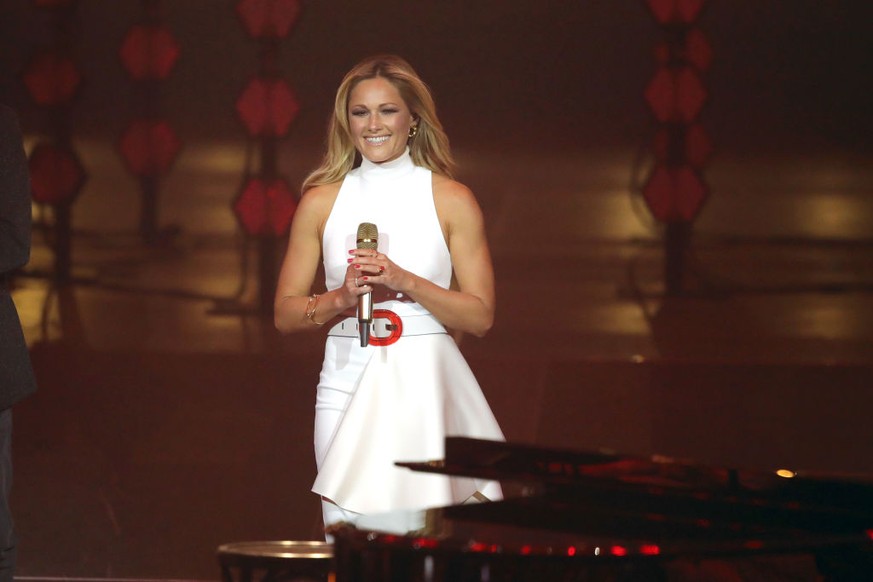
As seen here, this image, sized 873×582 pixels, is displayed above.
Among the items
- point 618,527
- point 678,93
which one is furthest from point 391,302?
point 678,93

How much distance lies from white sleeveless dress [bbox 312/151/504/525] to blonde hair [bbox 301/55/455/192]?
4 centimetres

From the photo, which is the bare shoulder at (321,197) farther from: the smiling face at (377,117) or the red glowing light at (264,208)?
the red glowing light at (264,208)

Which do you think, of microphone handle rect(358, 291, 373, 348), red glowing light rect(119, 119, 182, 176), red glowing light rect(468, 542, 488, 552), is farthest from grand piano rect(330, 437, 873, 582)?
red glowing light rect(119, 119, 182, 176)

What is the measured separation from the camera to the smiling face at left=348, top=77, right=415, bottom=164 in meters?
2.97

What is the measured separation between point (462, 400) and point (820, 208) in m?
1.93

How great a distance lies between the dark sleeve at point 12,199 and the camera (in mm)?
2795

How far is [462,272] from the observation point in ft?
9.75

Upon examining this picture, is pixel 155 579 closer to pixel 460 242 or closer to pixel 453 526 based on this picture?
pixel 460 242

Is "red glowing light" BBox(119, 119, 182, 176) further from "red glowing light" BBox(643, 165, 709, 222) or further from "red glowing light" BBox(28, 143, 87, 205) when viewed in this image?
"red glowing light" BBox(643, 165, 709, 222)

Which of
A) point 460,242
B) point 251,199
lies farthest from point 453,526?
point 251,199

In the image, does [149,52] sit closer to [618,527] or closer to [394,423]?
[394,423]

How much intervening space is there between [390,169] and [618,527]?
1.05 m

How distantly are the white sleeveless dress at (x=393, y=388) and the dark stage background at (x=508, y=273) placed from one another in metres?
1.45

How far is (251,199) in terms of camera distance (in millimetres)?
4484
